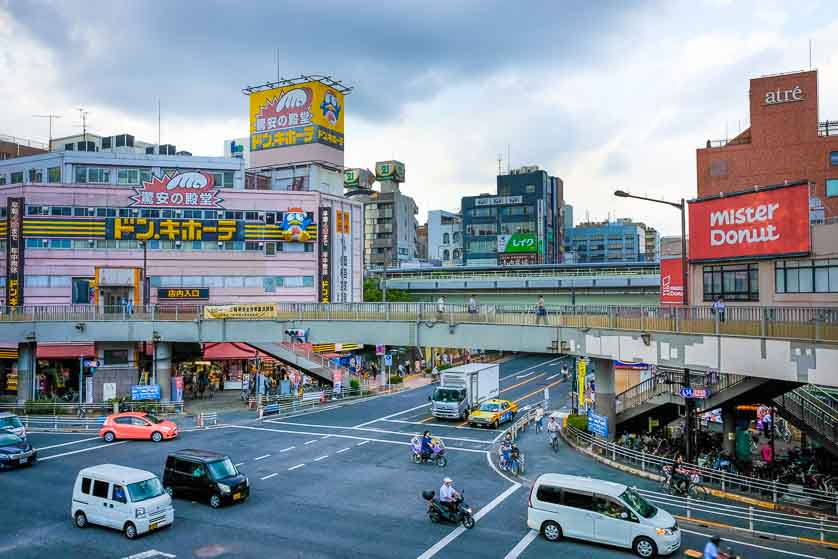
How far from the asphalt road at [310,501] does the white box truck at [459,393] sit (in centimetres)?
141

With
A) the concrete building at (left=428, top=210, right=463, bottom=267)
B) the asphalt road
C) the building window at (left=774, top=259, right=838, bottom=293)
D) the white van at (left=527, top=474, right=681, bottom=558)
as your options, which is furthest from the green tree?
the concrete building at (left=428, top=210, right=463, bottom=267)

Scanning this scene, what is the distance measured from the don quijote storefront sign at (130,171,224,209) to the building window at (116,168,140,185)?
30.3 feet

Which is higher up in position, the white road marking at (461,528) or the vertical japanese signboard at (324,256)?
the vertical japanese signboard at (324,256)

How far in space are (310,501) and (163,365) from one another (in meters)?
27.8

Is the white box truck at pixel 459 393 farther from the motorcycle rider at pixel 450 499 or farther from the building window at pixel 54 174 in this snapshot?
the building window at pixel 54 174

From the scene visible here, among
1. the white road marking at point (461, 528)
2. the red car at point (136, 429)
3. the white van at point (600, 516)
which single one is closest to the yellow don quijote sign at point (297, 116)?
the red car at point (136, 429)

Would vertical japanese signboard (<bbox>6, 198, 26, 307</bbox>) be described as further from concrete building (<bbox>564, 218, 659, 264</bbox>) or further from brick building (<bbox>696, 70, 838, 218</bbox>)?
concrete building (<bbox>564, 218, 659, 264</bbox>)

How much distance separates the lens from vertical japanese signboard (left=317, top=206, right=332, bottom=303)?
207ft

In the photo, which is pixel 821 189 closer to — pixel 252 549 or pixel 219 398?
pixel 219 398

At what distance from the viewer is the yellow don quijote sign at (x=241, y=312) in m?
44.6

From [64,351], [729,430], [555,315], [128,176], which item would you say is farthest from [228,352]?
[729,430]

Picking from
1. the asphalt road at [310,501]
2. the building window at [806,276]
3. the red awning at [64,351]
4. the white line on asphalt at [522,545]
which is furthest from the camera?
the red awning at [64,351]

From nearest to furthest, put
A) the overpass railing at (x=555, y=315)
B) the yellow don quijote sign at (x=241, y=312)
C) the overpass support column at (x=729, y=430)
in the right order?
1. the overpass railing at (x=555, y=315)
2. the overpass support column at (x=729, y=430)
3. the yellow don quijote sign at (x=241, y=312)

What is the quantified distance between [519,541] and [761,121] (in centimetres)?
5989
